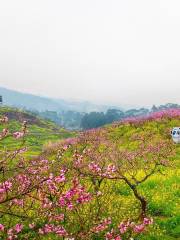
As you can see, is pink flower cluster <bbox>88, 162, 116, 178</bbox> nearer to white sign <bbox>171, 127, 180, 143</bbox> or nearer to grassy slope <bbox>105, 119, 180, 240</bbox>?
grassy slope <bbox>105, 119, 180, 240</bbox>

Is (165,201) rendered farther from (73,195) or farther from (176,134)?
(176,134)

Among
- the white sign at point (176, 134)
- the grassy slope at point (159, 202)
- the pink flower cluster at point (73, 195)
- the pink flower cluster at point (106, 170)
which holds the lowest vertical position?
the grassy slope at point (159, 202)

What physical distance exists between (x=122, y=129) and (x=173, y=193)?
27.3 metres

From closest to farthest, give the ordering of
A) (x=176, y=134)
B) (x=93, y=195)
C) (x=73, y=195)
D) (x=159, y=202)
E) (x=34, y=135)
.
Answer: (x=73, y=195) → (x=93, y=195) → (x=159, y=202) → (x=176, y=134) → (x=34, y=135)

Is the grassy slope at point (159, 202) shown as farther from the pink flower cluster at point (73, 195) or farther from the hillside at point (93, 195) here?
the pink flower cluster at point (73, 195)

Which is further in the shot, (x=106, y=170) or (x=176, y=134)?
(x=176, y=134)

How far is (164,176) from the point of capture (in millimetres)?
24281

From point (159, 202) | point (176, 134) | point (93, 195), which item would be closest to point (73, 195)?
point (93, 195)

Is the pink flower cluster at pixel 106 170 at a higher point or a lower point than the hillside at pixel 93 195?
higher

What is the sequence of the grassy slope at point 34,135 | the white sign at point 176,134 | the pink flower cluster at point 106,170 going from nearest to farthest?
the pink flower cluster at point 106,170
the white sign at point 176,134
the grassy slope at point 34,135

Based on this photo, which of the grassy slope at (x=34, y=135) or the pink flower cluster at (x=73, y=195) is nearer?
the pink flower cluster at (x=73, y=195)

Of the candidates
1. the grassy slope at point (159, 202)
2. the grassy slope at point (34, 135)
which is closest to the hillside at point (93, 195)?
the grassy slope at point (159, 202)

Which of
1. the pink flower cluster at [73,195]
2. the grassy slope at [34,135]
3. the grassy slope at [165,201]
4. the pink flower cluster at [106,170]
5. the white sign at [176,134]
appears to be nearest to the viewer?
the pink flower cluster at [73,195]

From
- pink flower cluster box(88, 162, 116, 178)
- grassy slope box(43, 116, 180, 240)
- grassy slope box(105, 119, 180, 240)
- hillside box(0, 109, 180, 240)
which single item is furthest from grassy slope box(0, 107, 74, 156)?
pink flower cluster box(88, 162, 116, 178)
